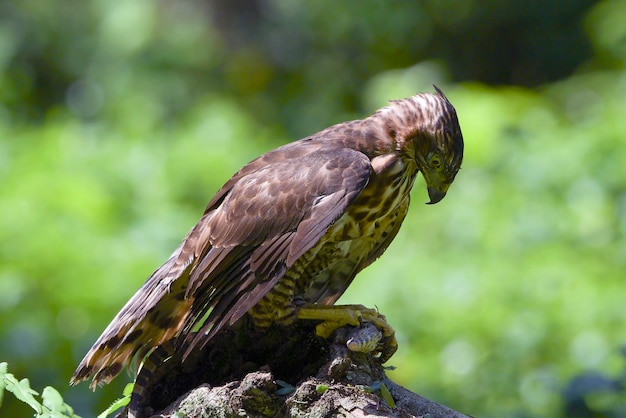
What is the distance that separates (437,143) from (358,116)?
677cm

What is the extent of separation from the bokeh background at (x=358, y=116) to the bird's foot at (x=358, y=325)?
1.29 meters

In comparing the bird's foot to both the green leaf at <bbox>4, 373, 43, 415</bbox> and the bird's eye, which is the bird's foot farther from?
the green leaf at <bbox>4, 373, 43, 415</bbox>

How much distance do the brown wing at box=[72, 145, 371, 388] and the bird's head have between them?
0.25 meters

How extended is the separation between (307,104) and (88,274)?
537 cm

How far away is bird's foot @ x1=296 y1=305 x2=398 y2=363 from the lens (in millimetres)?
3387

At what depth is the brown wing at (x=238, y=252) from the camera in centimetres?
354

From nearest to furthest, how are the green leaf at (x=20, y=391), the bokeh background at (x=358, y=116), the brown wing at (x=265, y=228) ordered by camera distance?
the green leaf at (x=20, y=391)
the brown wing at (x=265, y=228)
the bokeh background at (x=358, y=116)

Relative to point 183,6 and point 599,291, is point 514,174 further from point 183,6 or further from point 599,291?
point 183,6

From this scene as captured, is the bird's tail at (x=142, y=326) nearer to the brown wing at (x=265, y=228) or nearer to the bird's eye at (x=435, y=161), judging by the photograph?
the brown wing at (x=265, y=228)

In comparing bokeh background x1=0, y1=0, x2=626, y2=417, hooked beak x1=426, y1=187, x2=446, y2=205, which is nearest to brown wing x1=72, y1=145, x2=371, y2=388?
hooked beak x1=426, y1=187, x2=446, y2=205

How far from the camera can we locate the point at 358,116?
10.6m

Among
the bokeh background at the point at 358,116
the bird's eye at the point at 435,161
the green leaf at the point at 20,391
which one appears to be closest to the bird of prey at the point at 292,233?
the bird's eye at the point at 435,161

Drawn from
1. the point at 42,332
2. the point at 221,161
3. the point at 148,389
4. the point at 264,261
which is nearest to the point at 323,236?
the point at 264,261

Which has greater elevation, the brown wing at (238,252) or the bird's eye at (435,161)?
the bird's eye at (435,161)
